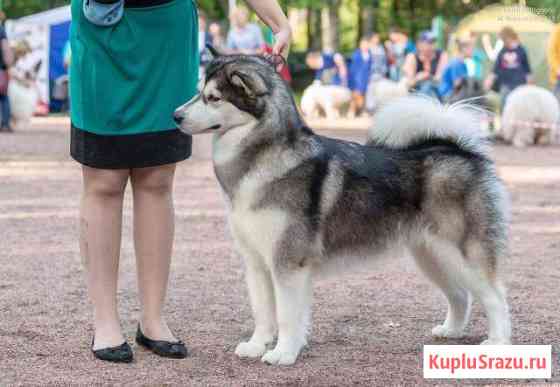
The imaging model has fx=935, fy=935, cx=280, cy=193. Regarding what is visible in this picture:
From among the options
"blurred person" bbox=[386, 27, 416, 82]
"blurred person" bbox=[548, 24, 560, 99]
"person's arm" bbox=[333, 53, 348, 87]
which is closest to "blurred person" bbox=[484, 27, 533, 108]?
"blurred person" bbox=[548, 24, 560, 99]

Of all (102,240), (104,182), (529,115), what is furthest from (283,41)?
(529,115)

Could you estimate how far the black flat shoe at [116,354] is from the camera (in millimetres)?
3754

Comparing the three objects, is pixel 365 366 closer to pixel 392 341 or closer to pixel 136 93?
pixel 392 341

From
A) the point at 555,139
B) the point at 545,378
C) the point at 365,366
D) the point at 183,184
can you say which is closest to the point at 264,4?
the point at 365,366

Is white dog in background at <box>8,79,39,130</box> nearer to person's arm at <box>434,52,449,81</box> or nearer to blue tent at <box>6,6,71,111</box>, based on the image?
blue tent at <box>6,6,71,111</box>

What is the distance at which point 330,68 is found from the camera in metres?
22.3

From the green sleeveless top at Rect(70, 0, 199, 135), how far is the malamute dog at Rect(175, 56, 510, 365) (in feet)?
0.58

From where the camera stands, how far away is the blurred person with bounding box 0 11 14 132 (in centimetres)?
1370

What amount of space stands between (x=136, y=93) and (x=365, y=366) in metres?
1.42

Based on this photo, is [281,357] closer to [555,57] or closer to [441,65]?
[555,57]

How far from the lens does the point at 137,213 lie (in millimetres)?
3844

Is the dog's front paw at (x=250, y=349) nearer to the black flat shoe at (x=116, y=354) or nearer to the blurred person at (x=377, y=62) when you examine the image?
the black flat shoe at (x=116, y=354)

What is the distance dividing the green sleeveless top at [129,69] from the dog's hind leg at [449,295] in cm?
137

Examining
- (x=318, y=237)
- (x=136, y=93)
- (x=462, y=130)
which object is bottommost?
(x=318, y=237)
